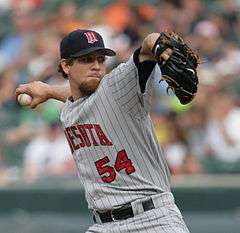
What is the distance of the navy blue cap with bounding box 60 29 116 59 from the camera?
4.01 m

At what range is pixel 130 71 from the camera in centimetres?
374

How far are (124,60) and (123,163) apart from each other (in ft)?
15.9

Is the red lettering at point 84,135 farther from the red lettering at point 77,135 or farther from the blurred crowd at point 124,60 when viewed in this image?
the blurred crowd at point 124,60

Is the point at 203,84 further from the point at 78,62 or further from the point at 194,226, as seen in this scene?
the point at 78,62

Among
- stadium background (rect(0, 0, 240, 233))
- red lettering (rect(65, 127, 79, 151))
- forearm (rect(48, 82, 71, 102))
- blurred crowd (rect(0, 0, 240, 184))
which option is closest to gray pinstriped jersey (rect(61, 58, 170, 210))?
red lettering (rect(65, 127, 79, 151))

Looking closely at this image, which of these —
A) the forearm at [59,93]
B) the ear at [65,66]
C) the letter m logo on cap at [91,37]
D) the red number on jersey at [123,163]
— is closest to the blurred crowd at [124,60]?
the forearm at [59,93]

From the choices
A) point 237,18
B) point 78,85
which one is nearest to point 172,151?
point 237,18

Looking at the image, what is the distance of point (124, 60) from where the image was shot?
8680 millimetres

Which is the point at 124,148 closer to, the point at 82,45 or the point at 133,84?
the point at 133,84

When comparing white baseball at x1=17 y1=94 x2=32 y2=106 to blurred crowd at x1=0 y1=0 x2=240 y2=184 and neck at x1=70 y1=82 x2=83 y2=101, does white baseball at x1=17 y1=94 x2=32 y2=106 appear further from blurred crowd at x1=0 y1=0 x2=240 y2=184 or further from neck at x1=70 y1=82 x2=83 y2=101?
blurred crowd at x1=0 y1=0 x2=240 y2=184

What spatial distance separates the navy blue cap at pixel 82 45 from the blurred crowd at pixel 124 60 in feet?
9.55

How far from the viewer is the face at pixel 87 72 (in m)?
4.00

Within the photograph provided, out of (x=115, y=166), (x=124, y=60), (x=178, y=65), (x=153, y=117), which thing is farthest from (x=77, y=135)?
(x=124, y=60)

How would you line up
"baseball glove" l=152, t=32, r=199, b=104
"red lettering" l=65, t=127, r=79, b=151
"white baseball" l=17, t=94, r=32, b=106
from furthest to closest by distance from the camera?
"white baseball" l=17, t=94, r=32, b=106 → "red lettering" l=65, t=127, r=79, b=151 → "baseball glove" l=152, t=32, r=199, b=104
